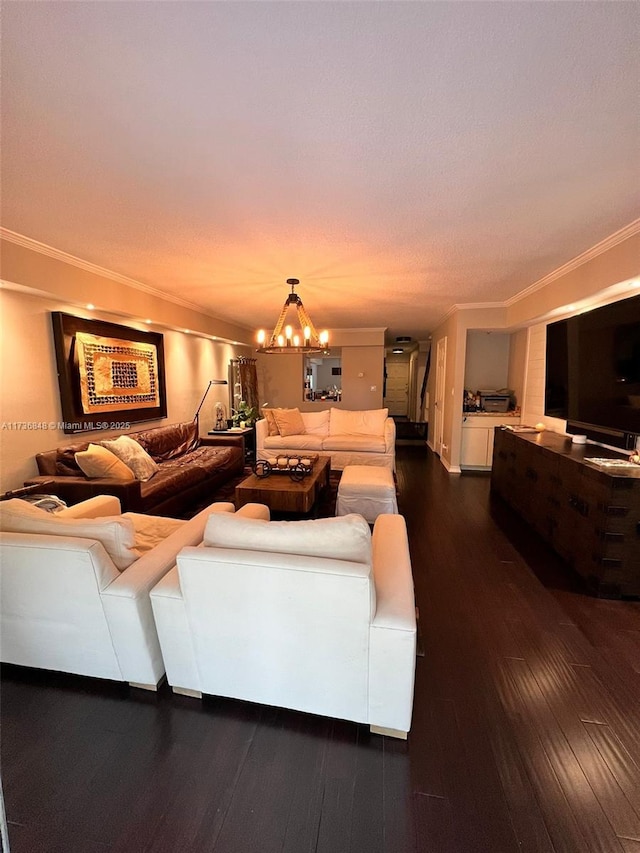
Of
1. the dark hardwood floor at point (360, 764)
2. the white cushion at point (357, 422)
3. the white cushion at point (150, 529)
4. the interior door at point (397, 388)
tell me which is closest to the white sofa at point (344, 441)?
the white cushion at point (357, 422)

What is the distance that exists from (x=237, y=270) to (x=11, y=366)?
208 cm

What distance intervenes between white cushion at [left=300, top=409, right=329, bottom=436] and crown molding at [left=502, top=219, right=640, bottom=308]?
10.6 ft

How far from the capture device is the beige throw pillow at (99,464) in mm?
3041

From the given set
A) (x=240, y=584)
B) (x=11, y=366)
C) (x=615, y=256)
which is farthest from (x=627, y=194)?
(x=11, y=366)

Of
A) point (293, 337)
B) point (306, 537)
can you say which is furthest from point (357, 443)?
point (306, 537)

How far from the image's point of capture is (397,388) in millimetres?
11250

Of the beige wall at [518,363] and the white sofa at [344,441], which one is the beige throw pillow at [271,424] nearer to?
the white sofa at [344,441]

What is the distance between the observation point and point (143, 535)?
2.14m

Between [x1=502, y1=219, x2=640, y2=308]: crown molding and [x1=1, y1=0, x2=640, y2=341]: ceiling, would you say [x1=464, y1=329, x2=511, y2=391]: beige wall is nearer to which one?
[x1=502, y1=219, x2=640, y2=308]: crown molding

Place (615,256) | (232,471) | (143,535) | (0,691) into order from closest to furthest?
(0,691), (143,535), (615,256), (232,471)

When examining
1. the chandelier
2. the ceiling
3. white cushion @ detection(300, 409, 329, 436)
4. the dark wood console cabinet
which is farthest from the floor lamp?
Result: the dark wood console cabinet

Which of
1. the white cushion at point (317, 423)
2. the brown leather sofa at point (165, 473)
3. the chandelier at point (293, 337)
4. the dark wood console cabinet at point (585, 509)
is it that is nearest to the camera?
the dark wood console cabinet at point (585, 509)

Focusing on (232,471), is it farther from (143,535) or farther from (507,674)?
(507,674)

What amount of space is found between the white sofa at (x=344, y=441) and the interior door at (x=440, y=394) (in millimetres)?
1298
